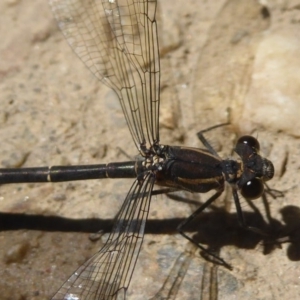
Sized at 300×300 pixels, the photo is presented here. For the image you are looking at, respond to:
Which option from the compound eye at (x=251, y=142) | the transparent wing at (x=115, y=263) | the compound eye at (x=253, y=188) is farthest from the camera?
the compound eye at (x=251, y=142)

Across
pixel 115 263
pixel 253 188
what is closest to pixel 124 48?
pixel 253 188

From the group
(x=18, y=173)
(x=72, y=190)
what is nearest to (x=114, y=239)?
(x=72, y=190)

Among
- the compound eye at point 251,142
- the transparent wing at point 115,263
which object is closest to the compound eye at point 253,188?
the compound eye at point 251,142

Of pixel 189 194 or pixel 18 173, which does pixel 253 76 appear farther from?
pixel 18 173

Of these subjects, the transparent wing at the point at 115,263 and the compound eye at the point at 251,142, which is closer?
the transparent wing at the point at 115,263

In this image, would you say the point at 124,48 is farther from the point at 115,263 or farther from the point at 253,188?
the point at 115,263

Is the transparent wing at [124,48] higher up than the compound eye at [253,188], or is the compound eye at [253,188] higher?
the transparent wing at [124,48]

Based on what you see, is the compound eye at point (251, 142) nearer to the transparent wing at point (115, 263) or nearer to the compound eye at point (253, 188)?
the compound eye at point (253, 188)
